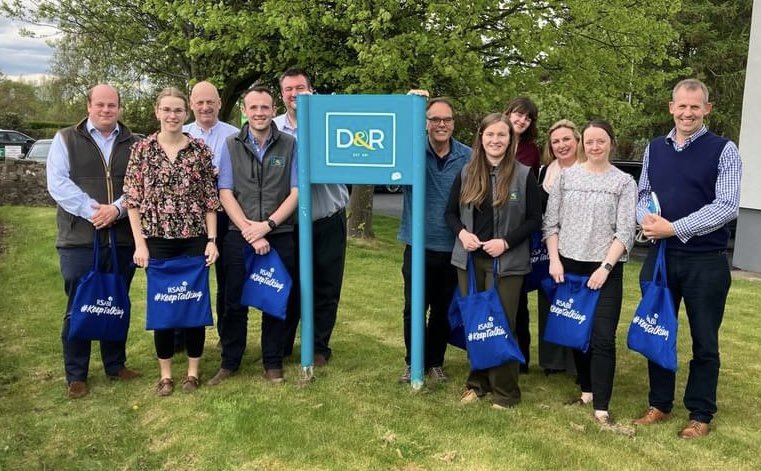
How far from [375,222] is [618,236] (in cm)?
1268

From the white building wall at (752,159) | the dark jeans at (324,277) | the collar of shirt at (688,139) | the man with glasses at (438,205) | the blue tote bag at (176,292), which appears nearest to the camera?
the collar of shirt at (688,139)

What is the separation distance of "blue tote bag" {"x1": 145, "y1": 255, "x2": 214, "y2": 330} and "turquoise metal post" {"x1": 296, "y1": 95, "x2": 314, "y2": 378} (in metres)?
0.65

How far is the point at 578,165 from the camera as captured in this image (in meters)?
4.21

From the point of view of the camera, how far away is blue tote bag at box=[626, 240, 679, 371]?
3.95 meters

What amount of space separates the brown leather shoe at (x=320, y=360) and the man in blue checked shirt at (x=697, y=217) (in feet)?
8.00

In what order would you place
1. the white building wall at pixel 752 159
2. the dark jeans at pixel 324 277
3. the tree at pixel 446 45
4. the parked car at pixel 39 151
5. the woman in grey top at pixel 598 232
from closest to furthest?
the woman in grey top at pixel 598 232 → the dark jeans at pixel 324 277 → the tree at pixel 446 45 → the white building wall at pixel 752 159 → the parked car at pixel 39 151

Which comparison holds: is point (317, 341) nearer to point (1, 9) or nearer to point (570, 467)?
point (570, 467)

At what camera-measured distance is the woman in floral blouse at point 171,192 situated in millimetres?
4305

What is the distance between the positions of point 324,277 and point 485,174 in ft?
5.31

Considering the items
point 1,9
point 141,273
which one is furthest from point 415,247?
point 1,9

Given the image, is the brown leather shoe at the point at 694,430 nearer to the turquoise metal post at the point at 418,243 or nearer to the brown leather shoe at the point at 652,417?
the brown leather shoe at the point at 652,417

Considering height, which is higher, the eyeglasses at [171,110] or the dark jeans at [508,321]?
the eyeglasses at [171,110]

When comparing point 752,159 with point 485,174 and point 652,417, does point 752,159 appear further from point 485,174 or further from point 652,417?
point 485,174

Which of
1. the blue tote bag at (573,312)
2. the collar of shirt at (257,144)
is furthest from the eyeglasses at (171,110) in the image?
the blue tote bag at (573,312)
